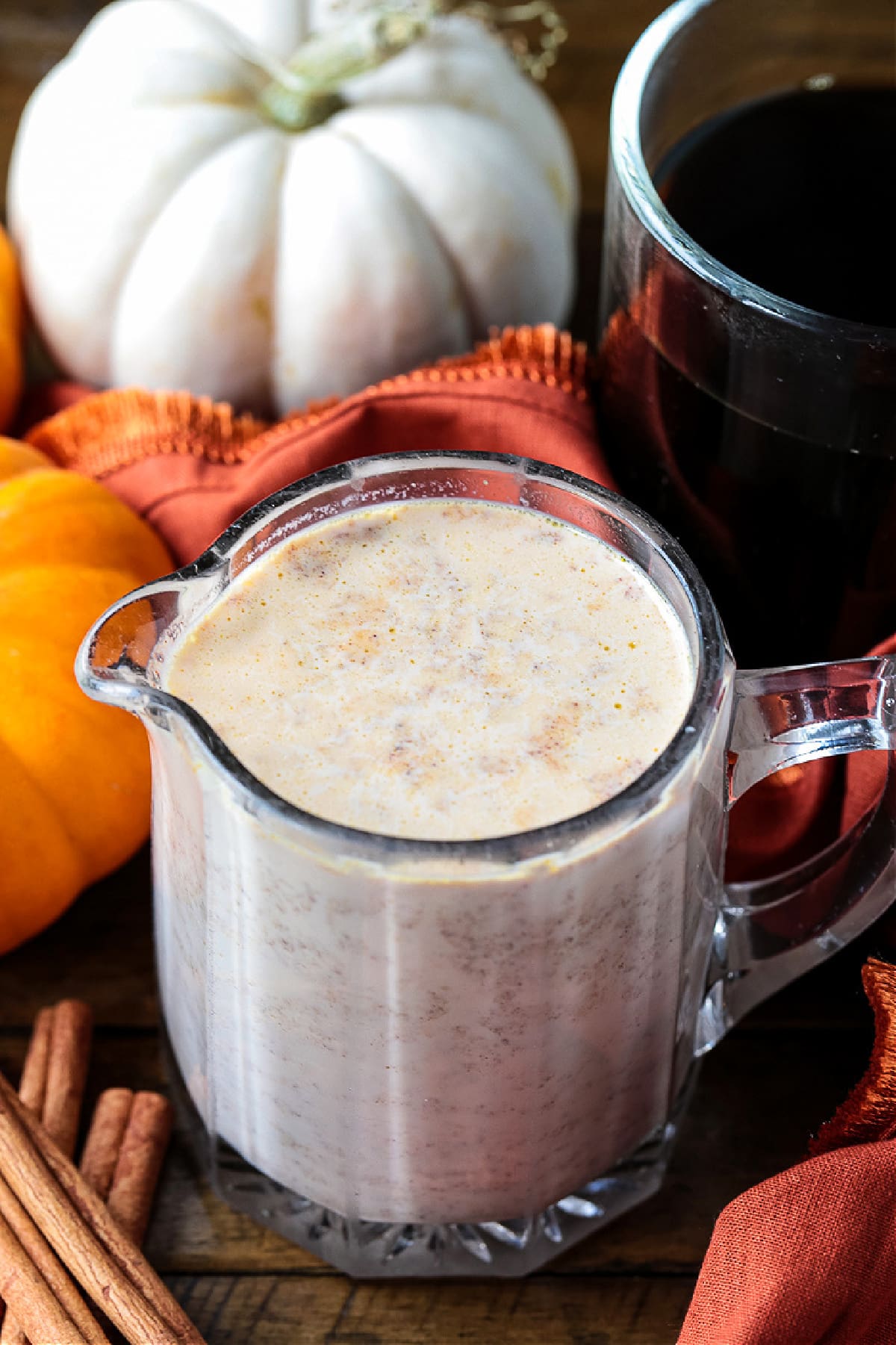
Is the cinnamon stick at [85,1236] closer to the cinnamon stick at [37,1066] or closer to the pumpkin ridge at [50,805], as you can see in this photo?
the cinnamon stick at [37,1066]

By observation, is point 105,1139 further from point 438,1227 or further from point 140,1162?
point 438,1227

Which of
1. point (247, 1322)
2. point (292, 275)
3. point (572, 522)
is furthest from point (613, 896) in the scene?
point (292, 275)

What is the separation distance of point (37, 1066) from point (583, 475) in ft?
1.44

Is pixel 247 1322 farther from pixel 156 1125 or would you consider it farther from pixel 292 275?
pixel 292 275

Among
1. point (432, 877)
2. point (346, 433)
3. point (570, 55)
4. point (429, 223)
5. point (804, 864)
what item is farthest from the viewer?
point (570, 55)

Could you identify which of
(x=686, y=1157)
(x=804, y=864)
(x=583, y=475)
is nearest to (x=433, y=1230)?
(x=686, y=1157)

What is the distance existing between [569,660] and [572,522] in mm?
87

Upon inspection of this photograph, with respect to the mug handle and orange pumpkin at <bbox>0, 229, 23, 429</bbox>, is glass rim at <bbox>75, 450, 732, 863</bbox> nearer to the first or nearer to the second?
the mug handle

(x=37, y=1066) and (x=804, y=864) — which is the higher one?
(x=804, y=864)

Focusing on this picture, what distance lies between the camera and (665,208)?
3.08ft

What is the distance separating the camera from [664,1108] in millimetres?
853

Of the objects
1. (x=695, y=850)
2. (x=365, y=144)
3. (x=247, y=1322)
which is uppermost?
(x=365, y=144)

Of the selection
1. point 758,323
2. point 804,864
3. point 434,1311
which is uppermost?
point 758,323

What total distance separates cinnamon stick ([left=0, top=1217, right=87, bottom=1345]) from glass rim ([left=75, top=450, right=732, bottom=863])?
0.28m
